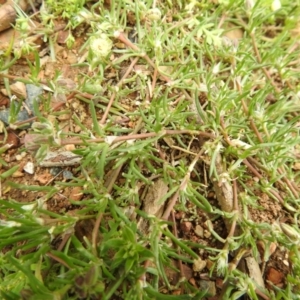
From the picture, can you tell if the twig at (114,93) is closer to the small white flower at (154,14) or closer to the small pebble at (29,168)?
the small white flower at (154,14)

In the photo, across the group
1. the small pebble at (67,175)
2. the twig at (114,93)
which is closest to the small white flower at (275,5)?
the twig at (114,93)

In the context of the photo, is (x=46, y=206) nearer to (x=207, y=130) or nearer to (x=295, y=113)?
(x=207, y=130)

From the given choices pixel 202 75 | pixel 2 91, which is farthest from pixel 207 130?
pixel 2 91

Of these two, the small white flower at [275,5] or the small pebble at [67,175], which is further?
the small white flower at [275,5]

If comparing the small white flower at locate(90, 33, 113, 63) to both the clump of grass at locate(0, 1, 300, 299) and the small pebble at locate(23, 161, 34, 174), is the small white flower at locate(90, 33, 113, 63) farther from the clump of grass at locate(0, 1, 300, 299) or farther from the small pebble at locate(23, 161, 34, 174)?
the small pebble at locate(23, 161, 34, 174)

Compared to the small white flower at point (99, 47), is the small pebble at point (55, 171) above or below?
below

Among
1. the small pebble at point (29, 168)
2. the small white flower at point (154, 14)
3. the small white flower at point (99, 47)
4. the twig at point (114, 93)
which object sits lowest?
the small pebble at point (29, 168)

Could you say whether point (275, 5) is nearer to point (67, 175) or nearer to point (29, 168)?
point (67, 175)

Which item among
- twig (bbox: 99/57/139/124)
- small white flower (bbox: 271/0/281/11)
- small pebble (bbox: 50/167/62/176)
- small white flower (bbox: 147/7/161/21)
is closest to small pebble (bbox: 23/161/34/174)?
small pebble (bbox: 50/167/62/176)
